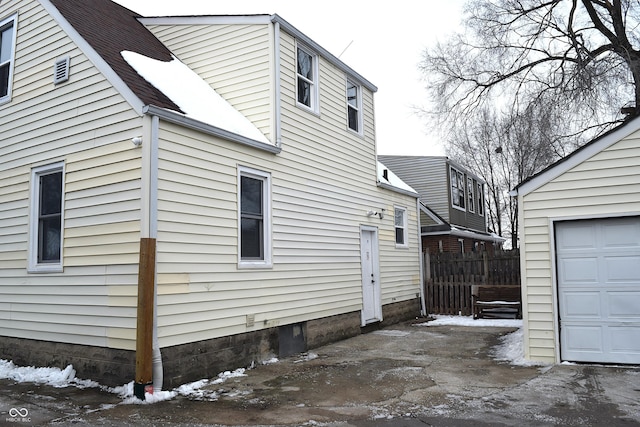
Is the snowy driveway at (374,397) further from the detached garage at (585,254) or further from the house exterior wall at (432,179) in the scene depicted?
the house exterior wall at (432,179)

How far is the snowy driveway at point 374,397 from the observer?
5.45m

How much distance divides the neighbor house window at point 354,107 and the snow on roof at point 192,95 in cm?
377

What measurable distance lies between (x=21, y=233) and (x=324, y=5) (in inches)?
413

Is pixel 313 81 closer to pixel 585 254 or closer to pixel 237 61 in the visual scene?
pixel 237 61

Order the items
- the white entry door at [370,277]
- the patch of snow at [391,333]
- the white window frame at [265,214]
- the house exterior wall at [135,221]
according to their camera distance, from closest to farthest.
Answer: the house exterior wall at [135,221] < the white window frame at [265,214] < the patch of snow at [391,333] < the white entry door at [370,277]

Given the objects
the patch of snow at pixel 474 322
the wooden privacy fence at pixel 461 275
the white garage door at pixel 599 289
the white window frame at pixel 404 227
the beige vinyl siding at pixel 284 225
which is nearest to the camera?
the beige vinyl siding at pixel 284 225

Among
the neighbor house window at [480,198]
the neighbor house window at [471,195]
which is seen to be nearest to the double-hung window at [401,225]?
the neighbor house window at [471,195]

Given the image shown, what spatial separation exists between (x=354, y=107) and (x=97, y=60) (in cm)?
669

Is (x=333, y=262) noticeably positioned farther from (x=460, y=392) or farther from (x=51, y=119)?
(x=51, y=119)

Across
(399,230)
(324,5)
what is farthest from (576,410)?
(324,5)

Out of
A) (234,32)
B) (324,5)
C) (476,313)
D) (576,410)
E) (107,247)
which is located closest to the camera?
(576,410)

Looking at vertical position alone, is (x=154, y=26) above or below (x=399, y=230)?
above

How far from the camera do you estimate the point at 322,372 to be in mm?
7836

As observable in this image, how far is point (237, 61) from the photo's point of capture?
32.8ft
